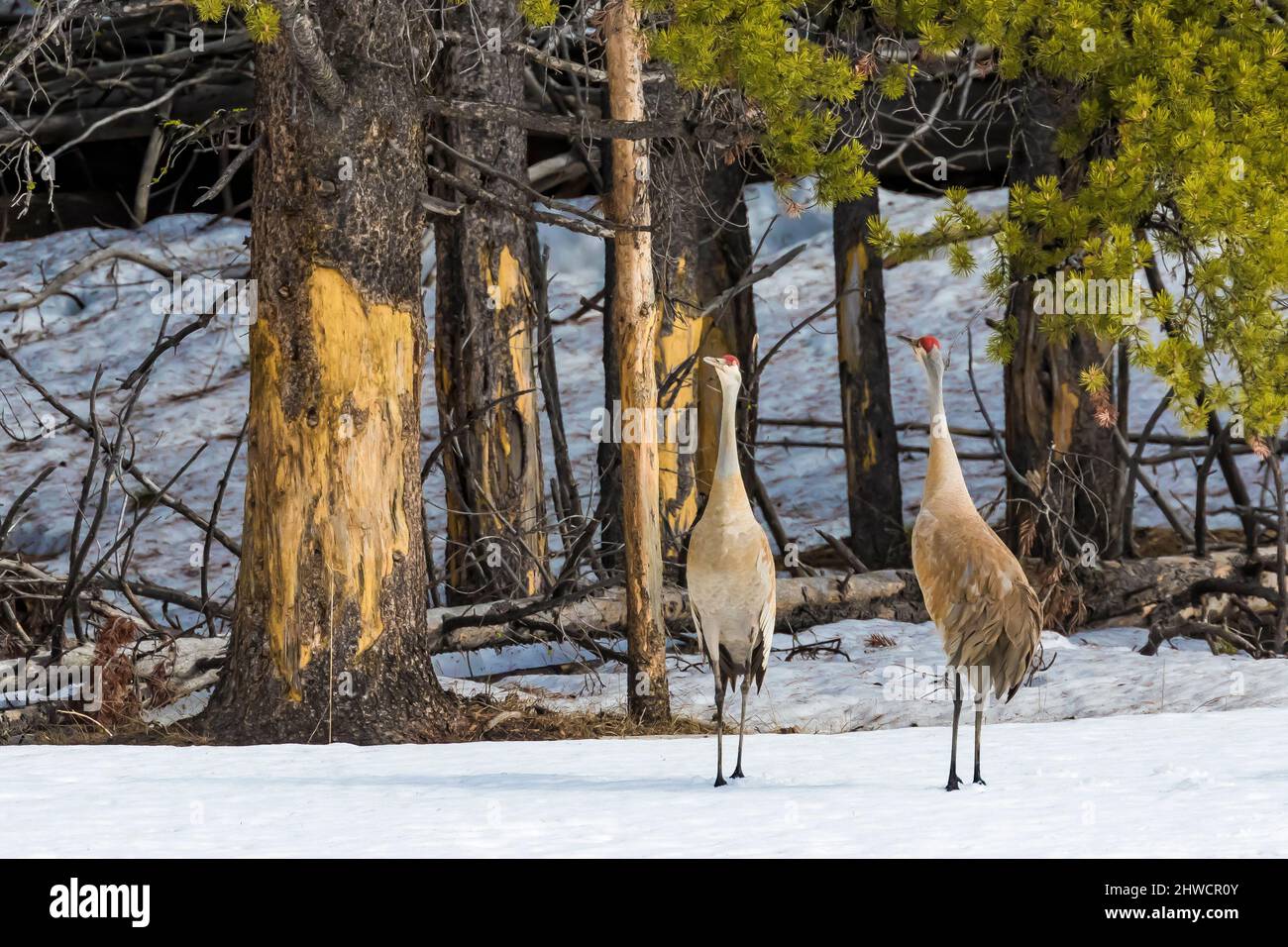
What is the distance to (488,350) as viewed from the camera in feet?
39.7

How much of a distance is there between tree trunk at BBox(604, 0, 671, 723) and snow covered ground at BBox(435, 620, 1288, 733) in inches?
24.4

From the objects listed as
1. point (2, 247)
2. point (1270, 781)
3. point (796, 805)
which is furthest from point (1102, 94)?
point (2, 247)

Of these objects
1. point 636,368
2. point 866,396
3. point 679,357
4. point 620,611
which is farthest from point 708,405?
point 636,368

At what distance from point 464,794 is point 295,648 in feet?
6.83

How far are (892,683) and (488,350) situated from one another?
4091 millimetres

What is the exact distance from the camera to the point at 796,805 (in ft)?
18.1

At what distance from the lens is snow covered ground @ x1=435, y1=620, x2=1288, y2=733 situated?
362 inches

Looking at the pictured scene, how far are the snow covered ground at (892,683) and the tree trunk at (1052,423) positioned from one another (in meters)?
1.25

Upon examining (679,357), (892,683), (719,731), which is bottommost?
(892,683)

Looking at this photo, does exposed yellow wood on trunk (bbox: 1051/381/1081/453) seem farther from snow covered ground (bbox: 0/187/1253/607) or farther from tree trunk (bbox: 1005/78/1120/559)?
snow covered ground (bbox: 0/187/1253/607)

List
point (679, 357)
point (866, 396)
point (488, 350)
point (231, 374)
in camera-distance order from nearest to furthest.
Result: 1. point (488, 350)
2. point (679, 357)
3. point (866, 396)
4. point (231, 374)

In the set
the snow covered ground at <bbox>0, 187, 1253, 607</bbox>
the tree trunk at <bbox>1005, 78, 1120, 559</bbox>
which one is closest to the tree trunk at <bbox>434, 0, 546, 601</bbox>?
the tree trunk at <bbox>1005, 78, 1120, 559</bbox>

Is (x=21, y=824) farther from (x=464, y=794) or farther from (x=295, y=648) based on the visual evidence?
(x=295, y=648)

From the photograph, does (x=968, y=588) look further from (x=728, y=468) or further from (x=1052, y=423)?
(x=1052, y=423)
